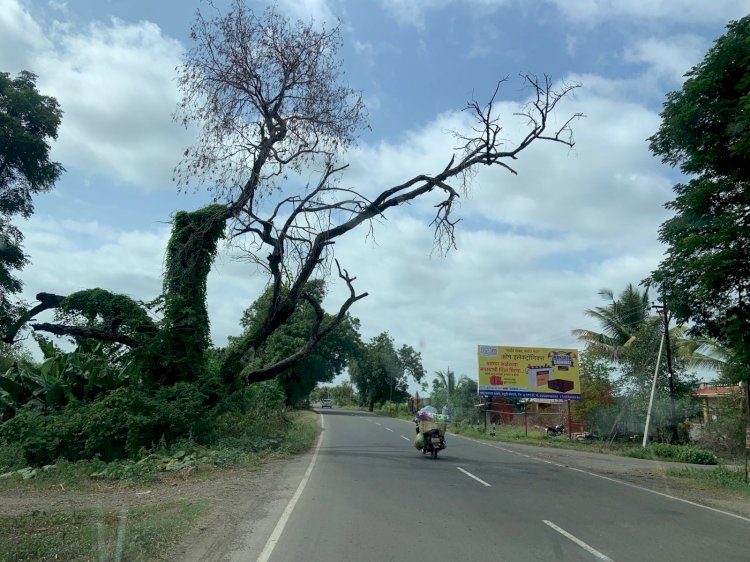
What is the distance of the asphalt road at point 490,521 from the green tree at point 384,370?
67.3 m

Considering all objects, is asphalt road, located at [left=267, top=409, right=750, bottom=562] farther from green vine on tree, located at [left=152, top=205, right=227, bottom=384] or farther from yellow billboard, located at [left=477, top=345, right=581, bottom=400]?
yellow billboard, located at [left=477, top=345, right=581, bottom=400]

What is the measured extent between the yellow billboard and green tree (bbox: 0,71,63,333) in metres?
26.4

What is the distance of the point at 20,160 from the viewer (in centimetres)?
2130

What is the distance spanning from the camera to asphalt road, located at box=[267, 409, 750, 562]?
7.62m

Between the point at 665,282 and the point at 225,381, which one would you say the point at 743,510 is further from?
the point at 225,381

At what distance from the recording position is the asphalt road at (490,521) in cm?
762

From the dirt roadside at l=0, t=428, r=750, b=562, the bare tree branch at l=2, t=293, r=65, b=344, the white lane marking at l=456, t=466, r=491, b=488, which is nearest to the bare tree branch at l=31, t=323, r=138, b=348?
the bare tree branch at l=2, t=293, r=65, b=344

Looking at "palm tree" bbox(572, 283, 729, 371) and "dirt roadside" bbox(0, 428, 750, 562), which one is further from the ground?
"palm tree" bbox(572, 283, 729, 371)

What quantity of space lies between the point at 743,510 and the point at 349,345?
2460 inches

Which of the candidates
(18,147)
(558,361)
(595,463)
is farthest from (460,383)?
(18,147)

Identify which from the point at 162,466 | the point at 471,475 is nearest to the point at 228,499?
the point at 162,466

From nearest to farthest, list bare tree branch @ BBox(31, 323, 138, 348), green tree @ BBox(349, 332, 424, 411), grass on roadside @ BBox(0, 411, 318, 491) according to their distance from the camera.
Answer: grass on roadside @ BBox(0, 411, 318, 491)
bare tree branch @ BBox(31, 323, 138, 348)
green tree @ BBox(349, 332, 424, 411)

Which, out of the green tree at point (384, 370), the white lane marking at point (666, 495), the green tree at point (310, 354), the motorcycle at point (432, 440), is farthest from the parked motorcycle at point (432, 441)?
the green tree at point (384, 370)

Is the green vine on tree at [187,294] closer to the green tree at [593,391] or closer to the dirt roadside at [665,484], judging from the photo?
the dirt roadside at [665,484]
